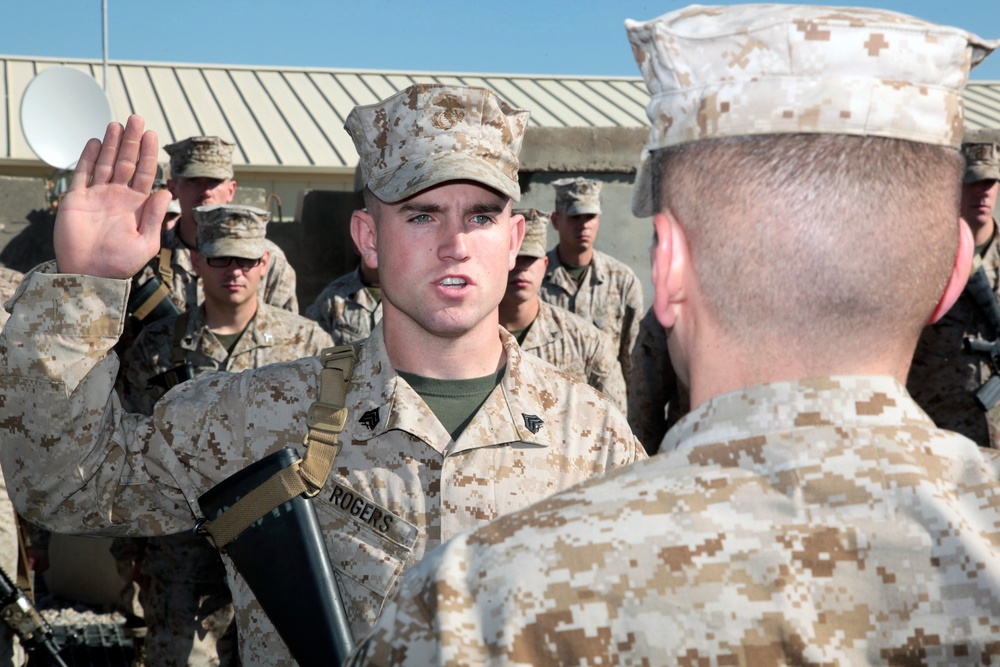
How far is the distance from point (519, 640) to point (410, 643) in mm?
117

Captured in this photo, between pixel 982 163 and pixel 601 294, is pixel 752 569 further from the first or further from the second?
pixel 601 294

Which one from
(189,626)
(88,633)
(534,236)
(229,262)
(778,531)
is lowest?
(88,633)

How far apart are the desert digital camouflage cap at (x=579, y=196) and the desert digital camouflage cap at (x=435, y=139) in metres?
4.22

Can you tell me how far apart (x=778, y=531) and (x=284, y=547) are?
4.01 ft

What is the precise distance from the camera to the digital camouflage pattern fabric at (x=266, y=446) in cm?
191

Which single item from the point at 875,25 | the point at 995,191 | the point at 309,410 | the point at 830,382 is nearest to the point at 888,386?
the point at 830,382

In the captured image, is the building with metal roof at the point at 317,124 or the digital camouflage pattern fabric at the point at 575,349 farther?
the building with metal roof at the point at 317,124

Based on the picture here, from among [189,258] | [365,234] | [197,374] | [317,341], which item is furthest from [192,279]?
[365,234]

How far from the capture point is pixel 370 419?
2.24 m

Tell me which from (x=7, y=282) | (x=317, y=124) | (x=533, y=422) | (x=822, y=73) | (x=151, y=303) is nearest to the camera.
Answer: (x=822, y=73)

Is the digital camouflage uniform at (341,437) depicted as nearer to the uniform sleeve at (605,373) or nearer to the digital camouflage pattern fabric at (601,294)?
the uniform sleeve at (605,373)

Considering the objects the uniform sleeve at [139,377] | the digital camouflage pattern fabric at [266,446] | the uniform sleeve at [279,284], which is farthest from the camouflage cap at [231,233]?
the digital camouflage pattern fabric at [266,446]

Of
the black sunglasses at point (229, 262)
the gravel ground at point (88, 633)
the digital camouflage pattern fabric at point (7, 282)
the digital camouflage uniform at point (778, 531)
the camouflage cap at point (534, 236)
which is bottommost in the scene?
the gravel ground at point (88, 633)

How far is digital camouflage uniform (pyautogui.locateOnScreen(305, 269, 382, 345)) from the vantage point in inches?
237
